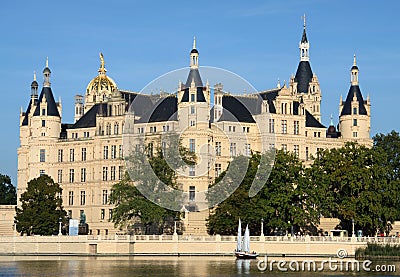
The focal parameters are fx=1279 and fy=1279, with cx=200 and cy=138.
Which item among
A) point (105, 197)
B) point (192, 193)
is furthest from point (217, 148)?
point (105, 197)

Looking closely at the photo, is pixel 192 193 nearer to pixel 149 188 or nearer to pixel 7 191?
pixel 149 188

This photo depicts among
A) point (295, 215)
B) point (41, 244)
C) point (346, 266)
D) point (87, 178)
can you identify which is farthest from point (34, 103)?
point (346, 266)

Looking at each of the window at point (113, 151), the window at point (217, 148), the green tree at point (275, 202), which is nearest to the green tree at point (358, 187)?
the green tree at point (275, 202)

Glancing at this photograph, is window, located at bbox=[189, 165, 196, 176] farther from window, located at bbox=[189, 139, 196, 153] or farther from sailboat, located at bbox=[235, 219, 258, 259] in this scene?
sailboat, located at bbox=[235, 219, 258, 259]

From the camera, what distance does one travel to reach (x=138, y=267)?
3479 inches

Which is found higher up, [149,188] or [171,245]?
[149,188]

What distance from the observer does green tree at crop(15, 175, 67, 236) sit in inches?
4651

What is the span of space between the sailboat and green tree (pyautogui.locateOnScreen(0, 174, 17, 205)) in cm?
5674

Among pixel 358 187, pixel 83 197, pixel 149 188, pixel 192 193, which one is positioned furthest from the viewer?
pixel 83 197

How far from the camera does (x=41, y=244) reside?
108438 mm

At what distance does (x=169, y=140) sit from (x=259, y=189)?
38.8 ft

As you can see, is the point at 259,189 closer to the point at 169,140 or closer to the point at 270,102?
the point at 169,140

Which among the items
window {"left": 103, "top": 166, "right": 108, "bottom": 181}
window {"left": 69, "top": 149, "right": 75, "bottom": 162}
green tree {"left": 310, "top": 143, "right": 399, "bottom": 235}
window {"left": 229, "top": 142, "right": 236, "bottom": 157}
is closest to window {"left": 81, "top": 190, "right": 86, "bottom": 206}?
window {"left": 103, "top": 166, "right": 108, "bottom": 181}

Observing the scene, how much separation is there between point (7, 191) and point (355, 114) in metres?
47.1
